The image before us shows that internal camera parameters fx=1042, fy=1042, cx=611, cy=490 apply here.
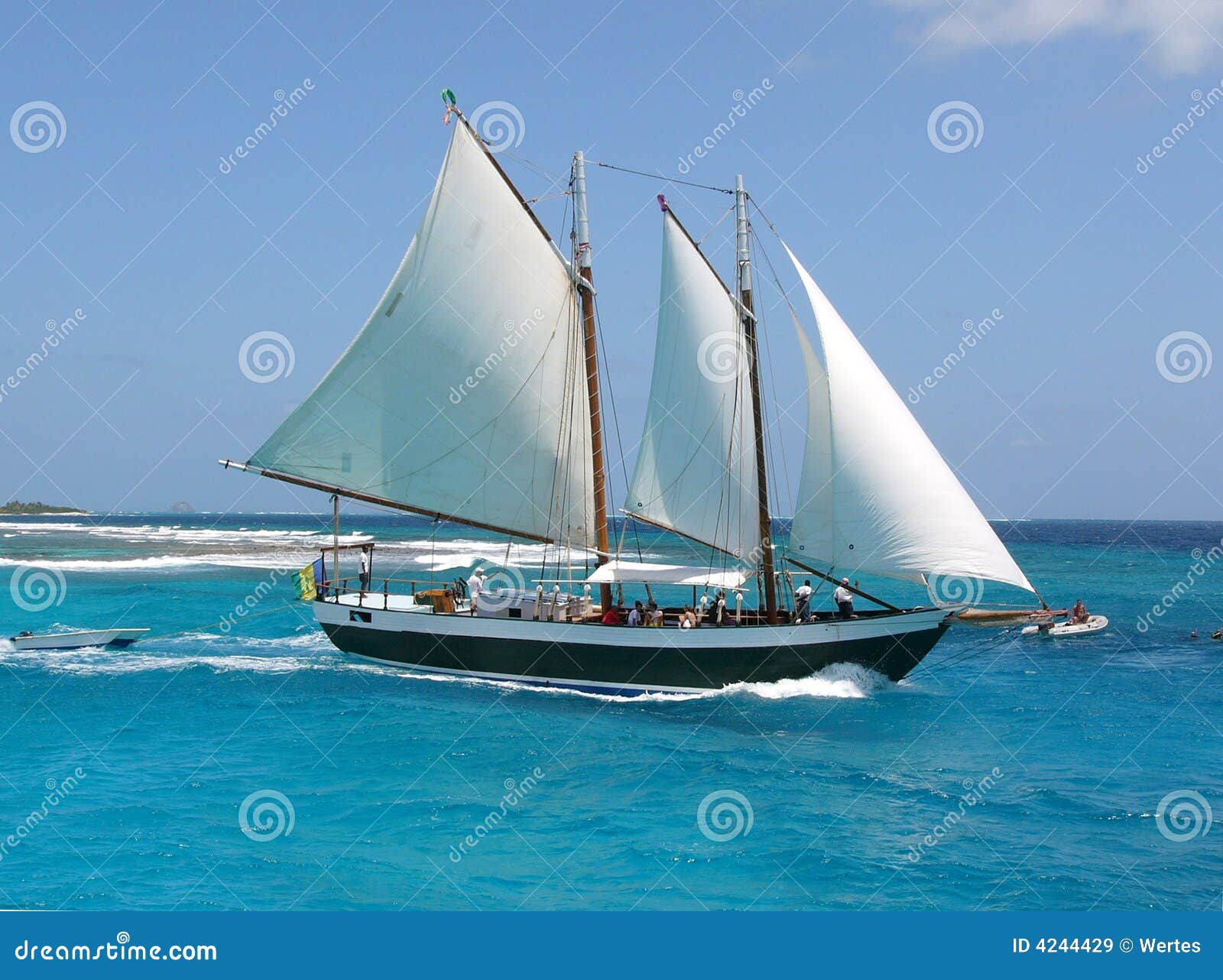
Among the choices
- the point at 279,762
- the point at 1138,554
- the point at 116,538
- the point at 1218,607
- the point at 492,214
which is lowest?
the point at 116,538

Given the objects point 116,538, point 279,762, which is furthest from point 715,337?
point 116,538

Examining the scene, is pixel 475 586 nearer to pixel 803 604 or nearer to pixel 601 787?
pixel 803 604

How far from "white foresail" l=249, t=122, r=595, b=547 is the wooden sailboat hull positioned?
→ 401 centimetres

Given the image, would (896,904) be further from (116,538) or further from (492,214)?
(116,538)

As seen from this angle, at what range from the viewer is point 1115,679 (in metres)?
31.2

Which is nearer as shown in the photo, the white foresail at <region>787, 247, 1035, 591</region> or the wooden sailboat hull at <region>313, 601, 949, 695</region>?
the white foresail at <region>787, 247, 1035, 591</region>

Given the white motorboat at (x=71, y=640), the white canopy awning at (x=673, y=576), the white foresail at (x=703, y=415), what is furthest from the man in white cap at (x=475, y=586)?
the white motorboat at (x=71, y=640)

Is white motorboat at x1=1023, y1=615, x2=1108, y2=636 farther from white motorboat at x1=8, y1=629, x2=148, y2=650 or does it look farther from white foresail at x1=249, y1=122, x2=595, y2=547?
white motorboat at x1=8, y1=629, x2=148, y2=650

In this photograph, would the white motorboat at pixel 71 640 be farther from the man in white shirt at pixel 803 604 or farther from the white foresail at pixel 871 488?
the white foresail at pixel 871 488

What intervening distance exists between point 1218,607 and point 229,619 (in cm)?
4659

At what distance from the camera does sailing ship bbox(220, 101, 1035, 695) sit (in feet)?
85.6

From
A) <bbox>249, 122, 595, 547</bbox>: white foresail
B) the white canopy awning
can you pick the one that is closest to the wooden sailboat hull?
the white canopy awning

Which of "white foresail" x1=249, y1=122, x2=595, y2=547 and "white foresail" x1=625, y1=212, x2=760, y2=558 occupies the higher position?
"white foresail" x1=625, y1=212, x2=760, y2=558

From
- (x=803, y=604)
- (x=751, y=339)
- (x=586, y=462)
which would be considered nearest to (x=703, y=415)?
(x=751, y=339)
